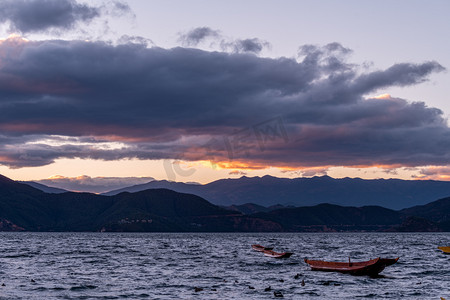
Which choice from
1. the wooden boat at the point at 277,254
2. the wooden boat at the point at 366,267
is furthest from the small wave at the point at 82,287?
the wooden boat at the point at 277,254

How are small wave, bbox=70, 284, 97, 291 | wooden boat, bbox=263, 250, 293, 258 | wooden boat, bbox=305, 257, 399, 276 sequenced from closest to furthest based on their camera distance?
1. small wave, bbox=70, 284, 97, 291
2. wooden boat, bbox=305, 257, 399, 276
3. wooden boat, bbox=263, 250, 293, 258

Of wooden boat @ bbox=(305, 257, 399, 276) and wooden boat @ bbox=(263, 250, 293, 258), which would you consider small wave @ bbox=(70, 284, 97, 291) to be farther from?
wooden boat @ bbox=(263, 250, 293, 258)

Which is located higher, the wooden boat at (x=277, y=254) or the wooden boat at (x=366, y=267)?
the wooden boat at (x=366, y=267)

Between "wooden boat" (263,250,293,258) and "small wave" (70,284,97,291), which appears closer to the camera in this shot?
"small wave" (70,284,97,291)

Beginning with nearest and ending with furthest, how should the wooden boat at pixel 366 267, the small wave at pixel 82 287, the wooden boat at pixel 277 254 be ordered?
the small wave at pixel 82 287 < the wooden boat at pixel 366 267 < the wooden boat at pixel 277 254

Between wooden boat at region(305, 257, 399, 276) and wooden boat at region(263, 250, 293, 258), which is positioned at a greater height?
wooden boat at region(305, 257, 399, 276)

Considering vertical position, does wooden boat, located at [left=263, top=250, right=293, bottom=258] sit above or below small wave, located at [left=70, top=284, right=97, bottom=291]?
below

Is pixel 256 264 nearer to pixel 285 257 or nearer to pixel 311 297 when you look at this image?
pixel 285 257

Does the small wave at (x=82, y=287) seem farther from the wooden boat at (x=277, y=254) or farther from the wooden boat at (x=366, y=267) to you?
the wooden boat at (x=277, y=254)

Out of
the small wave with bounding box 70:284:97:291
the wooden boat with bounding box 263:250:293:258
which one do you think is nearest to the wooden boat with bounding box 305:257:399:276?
the wooden boat with bounding box 263:250:293:258

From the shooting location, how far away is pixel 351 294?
232 feet

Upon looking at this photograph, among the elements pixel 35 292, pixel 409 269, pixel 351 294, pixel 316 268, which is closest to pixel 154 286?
pixel 35 292

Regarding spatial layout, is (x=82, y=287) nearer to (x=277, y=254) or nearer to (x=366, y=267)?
(x=366, y=267)

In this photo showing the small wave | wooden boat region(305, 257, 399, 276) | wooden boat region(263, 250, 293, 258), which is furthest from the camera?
wooden boat region(263, 250, 293, 258)
